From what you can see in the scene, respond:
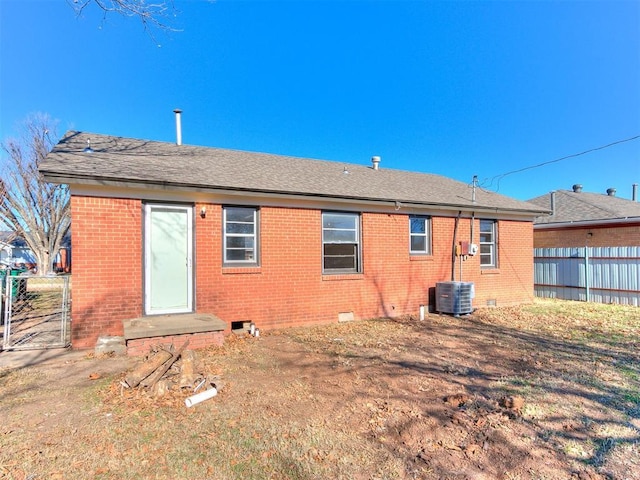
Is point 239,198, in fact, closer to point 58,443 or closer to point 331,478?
point 58,443

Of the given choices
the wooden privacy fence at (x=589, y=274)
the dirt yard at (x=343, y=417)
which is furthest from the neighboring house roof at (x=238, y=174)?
the dirt yard at (x=343, y=417)

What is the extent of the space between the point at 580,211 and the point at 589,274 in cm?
414

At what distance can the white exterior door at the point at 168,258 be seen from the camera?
686 centimetres

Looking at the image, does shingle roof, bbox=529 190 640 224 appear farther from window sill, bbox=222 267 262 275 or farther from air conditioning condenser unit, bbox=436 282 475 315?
window sill, bbox=222 267 262 275

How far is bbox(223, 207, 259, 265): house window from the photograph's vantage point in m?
7.59

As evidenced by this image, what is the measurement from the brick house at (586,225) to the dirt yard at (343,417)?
8464 mm

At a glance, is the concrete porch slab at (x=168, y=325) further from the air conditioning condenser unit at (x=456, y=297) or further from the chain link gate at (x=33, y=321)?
the air conditioning condenser unit at (x=456, y=297)

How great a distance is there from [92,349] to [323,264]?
4.93 m

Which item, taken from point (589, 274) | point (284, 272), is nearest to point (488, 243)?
point (589, 274)

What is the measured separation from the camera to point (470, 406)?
396 cm

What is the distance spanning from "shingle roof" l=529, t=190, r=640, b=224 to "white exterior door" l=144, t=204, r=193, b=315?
1391 cm

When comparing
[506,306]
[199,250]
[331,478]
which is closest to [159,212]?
[199,250]

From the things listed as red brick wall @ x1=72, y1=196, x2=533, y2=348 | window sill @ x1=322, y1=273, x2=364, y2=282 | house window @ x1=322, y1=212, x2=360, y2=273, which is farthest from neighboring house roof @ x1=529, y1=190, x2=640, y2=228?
window sill @ x1=322, y1=273, x2=364, y2=282

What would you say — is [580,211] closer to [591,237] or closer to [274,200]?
[591,237]
